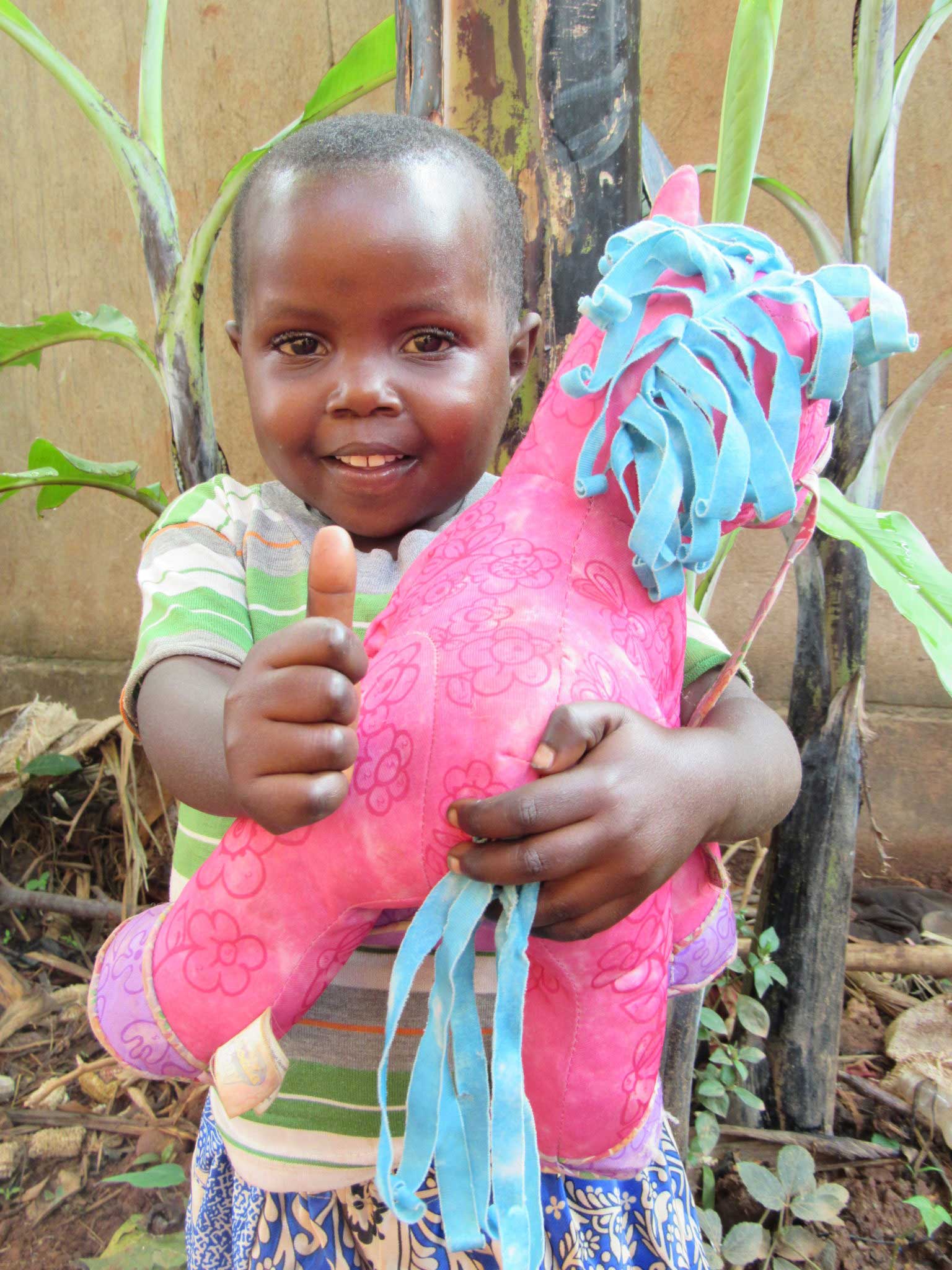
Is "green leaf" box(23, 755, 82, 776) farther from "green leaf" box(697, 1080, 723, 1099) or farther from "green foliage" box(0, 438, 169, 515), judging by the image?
"green leaf" box(697, 1080, 723, 1099)

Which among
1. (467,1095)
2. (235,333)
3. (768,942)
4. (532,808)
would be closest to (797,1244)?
(768,942)

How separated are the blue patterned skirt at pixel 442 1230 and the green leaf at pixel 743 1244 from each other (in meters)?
0.34

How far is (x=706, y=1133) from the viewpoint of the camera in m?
1.25

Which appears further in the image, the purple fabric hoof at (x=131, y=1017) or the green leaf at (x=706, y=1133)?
the green leaf at (x=706, y=1133)

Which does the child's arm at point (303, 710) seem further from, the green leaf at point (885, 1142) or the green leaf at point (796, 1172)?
the green leaf at point (885, 1142)

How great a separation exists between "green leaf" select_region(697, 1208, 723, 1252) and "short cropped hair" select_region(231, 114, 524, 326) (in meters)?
1.12

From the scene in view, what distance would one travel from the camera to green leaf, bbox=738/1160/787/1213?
1166 millimetres

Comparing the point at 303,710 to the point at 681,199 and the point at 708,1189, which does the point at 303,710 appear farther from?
the point at 708,1189

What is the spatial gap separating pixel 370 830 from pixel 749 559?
1.74m

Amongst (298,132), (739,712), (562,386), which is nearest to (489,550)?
(562,386)

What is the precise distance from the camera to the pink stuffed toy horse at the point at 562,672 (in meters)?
0.50

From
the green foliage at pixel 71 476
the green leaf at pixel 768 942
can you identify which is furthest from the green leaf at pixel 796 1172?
the green foliage at pixel 71 476

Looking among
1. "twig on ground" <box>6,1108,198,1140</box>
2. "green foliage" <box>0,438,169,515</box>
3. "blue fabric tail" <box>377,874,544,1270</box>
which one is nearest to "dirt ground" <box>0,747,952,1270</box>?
"twig on ground" <box>6,1108,198,1140</box>

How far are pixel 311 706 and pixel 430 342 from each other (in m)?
0.41
